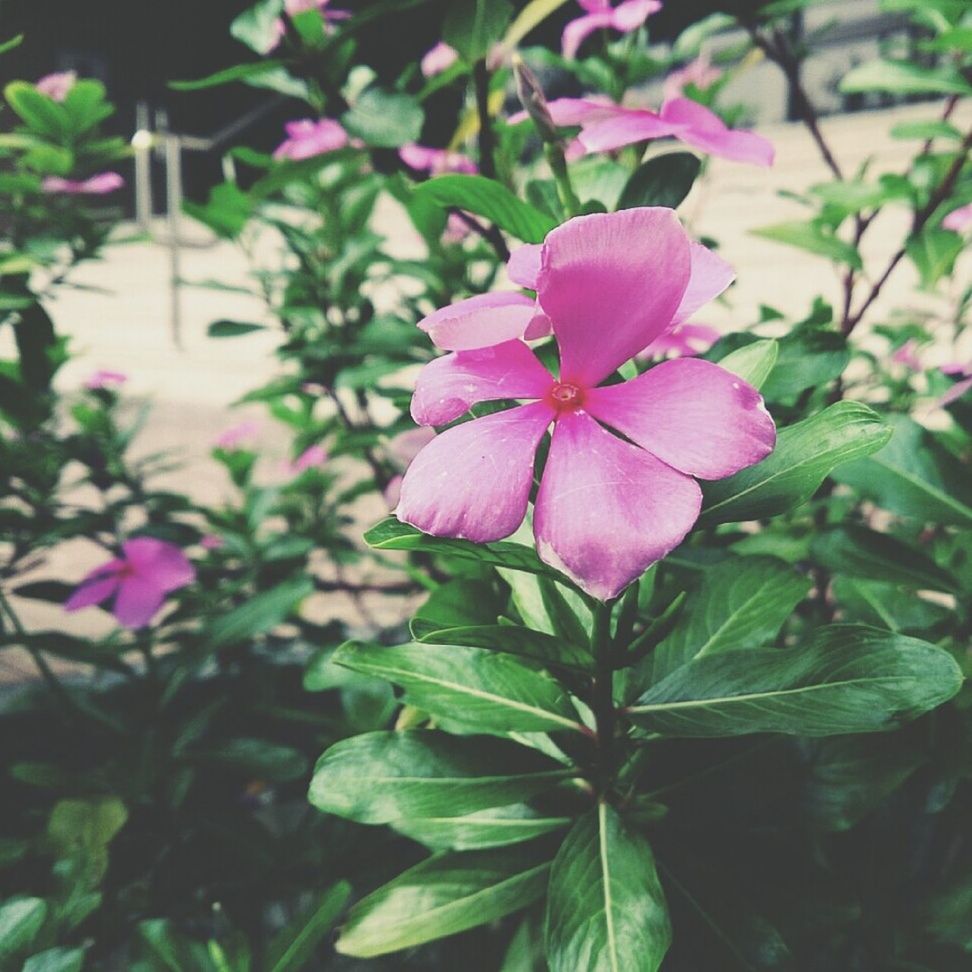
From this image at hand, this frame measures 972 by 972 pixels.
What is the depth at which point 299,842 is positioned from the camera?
88 cm

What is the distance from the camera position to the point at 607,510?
34 cm

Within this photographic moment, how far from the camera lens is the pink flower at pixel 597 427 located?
0.34 m

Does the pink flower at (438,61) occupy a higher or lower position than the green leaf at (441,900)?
higher

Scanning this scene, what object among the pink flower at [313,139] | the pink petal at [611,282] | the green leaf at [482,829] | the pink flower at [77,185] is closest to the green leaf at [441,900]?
the green leaf at [482,829]

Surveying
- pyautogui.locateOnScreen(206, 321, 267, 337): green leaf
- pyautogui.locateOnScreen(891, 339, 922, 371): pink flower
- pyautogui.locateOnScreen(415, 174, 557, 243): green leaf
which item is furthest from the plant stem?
pyautogui.locateOnScreen(891, 339, 922, 371): pink flower

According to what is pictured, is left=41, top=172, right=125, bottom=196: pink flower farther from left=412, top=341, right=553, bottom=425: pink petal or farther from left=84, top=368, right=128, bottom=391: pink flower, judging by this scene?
left=412, top=341, right=553, bottom=425: pink petal

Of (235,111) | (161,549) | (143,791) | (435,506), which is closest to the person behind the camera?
(435,506)

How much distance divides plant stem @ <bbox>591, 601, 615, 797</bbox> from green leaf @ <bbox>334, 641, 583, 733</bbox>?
1.0 inches

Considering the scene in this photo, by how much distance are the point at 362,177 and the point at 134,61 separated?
12.5 metres

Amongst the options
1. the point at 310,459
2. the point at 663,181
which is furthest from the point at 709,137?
the point at 310,459

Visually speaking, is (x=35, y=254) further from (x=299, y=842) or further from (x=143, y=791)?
(x=299, y=842)

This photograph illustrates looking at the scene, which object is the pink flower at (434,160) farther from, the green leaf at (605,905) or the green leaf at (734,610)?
the green leaf at (605,905)

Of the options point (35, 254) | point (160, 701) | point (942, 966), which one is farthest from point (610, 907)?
point (35, 254)

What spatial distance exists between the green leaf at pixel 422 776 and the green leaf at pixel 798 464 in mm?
235
